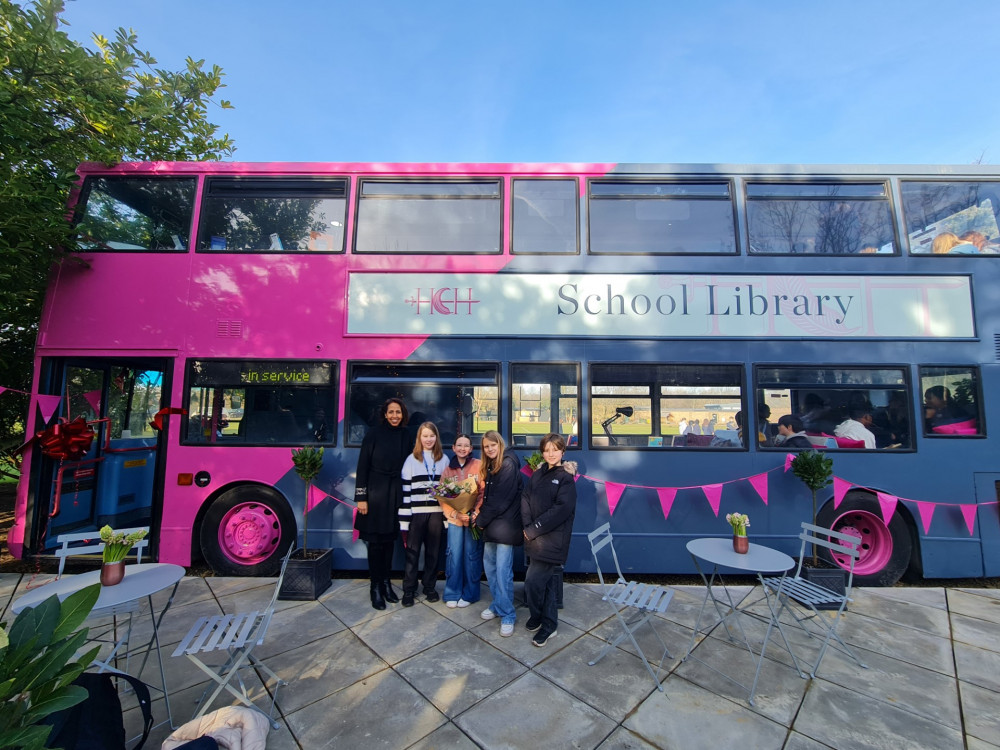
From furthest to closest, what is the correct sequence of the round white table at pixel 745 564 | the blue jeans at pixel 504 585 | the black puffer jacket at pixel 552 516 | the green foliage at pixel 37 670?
the blue jeans at pixel 504 585, the black puffer jacket at pixel 552 516, the round white table at pixel 745 564, the green foliage at pixel 37 670

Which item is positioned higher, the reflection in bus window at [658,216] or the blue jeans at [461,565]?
the reflection in bus window at [658,216]

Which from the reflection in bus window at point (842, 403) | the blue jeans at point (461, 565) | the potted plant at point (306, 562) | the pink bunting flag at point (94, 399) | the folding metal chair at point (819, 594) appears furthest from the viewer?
the pink bunting flag at point (94, 399)

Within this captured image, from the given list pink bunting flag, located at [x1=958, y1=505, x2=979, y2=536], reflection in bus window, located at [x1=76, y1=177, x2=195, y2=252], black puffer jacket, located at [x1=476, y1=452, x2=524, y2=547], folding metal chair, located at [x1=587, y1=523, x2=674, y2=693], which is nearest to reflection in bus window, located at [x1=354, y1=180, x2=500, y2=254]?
reflection in bus window, located at [x1=76, y1=177, x2=195, y2=252]

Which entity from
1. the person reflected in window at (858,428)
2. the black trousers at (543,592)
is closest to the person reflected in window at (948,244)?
the person reflected in window at (858,428)

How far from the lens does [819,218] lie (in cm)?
466

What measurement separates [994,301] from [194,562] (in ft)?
31.0

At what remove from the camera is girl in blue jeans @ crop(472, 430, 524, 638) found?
3.62 m

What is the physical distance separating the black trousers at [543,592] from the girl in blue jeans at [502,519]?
0.72ft

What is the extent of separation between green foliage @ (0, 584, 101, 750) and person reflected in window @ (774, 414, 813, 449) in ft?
17.5

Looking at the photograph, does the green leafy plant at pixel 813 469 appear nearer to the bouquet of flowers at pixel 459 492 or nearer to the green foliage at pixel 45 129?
the bouquet of flowers at pixel 459 492

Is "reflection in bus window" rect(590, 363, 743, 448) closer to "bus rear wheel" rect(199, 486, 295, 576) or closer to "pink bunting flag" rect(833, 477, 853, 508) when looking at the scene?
"pink bunting flag" rect(833, 477, 853, 508)

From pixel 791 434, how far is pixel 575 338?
8.36 feet

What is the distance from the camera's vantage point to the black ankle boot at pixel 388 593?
405 centimetres

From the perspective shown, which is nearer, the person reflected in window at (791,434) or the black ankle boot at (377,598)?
the black ankle boot at (377,598)
